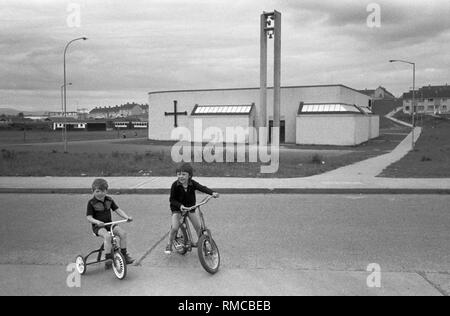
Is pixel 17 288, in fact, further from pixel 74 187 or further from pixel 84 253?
pixel 74 187

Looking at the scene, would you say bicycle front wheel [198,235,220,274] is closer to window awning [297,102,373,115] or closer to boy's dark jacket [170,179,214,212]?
boy's dark jacket [170,179,214,212]

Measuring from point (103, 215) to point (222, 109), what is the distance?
136ft

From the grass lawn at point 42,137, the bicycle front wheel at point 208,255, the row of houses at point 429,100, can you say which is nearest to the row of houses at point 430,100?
the row of houses at point 429,100

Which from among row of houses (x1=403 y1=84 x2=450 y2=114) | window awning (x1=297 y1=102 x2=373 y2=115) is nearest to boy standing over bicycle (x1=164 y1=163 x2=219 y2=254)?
window awning (x1=297 y1=102 x2=373 y2=115)

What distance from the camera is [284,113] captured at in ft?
148

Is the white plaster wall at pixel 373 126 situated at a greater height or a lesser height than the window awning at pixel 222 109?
lesser

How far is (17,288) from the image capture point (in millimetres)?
4824

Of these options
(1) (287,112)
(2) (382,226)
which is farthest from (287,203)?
(1) (287,112)

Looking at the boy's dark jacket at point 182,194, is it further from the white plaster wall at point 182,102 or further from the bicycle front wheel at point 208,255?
the white plaster wall at point 182,102

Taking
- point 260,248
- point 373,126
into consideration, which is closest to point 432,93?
point 373,126

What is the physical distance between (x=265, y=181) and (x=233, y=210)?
4.23 meters

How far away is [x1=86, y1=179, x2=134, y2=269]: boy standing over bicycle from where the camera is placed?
5.31 meters

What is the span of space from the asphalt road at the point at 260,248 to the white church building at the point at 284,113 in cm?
3041

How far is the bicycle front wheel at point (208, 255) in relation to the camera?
17.2ft
